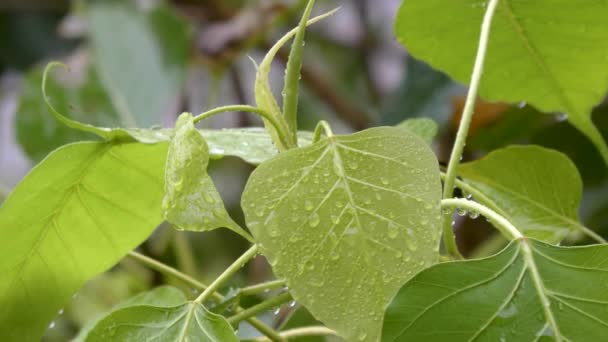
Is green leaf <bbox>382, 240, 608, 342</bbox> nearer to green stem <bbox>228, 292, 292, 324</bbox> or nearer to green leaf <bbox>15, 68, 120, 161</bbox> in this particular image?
green stem <bbox>228, 292, 292, 324</bbox>

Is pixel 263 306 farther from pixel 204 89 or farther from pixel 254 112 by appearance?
pixel 204 89

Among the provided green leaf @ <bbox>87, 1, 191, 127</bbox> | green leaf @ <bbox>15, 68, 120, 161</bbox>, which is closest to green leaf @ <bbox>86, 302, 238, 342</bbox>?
green leaf @ <bbox>15, 68, 120, 161</bbox>

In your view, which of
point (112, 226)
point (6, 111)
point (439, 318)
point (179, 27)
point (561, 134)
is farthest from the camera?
point (6, 111)

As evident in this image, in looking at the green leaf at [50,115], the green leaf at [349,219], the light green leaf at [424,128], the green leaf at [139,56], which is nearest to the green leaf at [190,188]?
the green leaf at [349,219]

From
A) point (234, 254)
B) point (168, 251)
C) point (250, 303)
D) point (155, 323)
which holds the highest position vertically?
point (155, 323)

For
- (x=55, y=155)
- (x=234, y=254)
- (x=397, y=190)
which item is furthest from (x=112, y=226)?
(x=234, y=254)

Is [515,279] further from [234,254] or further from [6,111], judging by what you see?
[6,111]

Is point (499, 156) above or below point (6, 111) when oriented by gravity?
above
